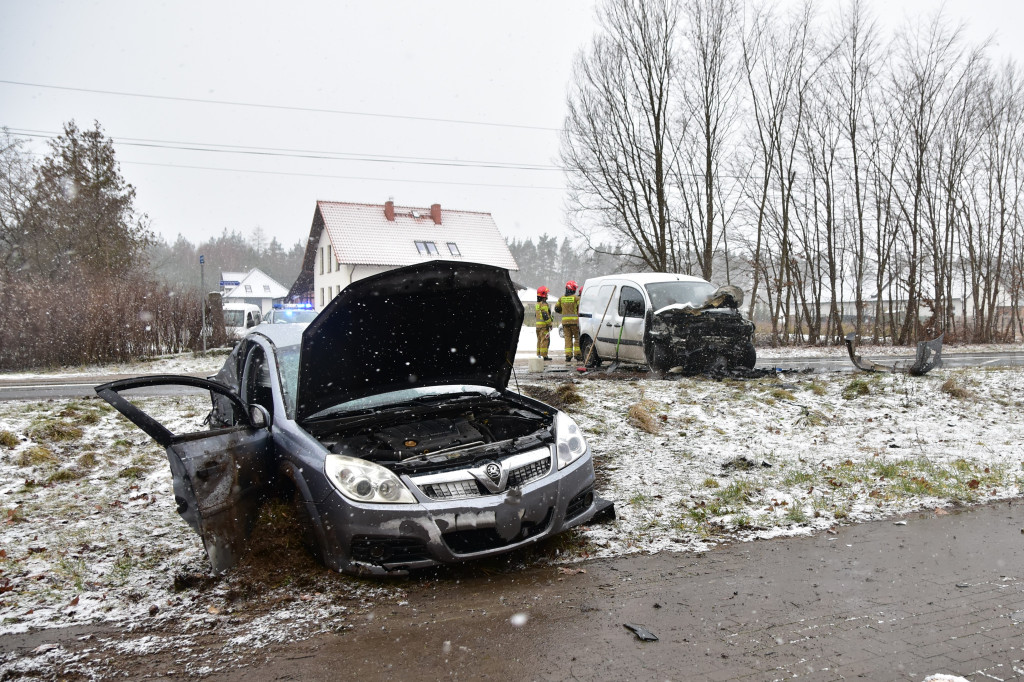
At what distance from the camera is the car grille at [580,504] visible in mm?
4543

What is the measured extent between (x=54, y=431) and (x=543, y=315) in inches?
428

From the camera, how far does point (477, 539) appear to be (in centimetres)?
416

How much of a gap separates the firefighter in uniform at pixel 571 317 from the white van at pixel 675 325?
1442 millimetres

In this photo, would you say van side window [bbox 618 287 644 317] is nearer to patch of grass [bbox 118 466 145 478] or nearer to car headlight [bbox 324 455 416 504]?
patch of grass [bbox 118 466 145 478]

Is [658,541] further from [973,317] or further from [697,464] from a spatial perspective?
[973,317]

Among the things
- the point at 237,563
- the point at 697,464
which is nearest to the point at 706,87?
the point at 697,464

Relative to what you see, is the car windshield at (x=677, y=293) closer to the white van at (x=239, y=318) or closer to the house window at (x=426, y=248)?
the white van at (x=239, y=318)

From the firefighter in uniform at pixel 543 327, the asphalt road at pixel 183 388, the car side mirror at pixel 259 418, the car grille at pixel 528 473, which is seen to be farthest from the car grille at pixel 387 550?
the firefighter in uniform at pixel 543 327

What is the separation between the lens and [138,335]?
2045cm

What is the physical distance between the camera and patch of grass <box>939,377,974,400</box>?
9773 mm

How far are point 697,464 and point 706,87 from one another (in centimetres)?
1856

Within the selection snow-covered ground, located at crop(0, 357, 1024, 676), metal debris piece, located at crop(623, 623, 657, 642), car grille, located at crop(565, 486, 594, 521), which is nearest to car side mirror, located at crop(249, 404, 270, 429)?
snow-covered ground, located at crop(0, 357, 1024, 676)

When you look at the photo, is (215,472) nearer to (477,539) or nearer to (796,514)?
(477,539)

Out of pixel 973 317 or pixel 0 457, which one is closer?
pixel 0 457
